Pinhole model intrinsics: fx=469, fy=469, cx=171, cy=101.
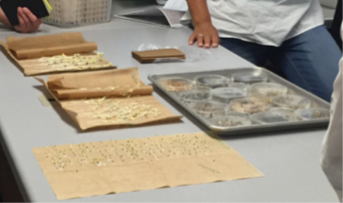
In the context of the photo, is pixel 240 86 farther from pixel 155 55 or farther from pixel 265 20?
pixel 265 20

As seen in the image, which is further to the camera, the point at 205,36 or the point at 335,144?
the point at 205,36

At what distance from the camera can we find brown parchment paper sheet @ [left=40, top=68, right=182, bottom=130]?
0.92 metres

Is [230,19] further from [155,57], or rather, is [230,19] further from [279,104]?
[279,104]

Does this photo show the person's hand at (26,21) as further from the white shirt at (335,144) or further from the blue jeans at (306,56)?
the white shirt at (335,144)

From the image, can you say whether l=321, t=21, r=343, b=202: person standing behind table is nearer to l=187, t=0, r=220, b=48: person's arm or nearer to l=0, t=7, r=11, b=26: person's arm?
l=187, t=0, r=220, b=48: person's arm

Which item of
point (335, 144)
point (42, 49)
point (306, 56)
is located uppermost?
point (335, 144)

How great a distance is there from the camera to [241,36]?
5.17ft

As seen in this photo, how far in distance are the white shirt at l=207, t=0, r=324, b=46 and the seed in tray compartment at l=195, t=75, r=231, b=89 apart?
0.43 meters

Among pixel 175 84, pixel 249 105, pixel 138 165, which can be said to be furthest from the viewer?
pixel 175 84

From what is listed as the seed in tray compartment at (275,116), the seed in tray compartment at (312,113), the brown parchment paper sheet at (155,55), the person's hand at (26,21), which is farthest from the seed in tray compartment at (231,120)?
the person's hand at (26,21)

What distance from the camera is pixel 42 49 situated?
50.4 inches

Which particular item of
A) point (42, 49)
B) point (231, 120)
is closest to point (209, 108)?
point (231, 120)

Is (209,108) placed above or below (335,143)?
below

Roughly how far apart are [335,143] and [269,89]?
0.71 m
